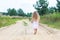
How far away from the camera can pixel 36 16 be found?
19.6 meters

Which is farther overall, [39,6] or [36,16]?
[39,6]

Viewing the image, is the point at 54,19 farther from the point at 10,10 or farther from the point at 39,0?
the point at 10,10

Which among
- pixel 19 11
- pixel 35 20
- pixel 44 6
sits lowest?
pixel 19 11

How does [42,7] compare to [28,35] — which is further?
[42,7]

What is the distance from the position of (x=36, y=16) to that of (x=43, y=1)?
87.9 metres

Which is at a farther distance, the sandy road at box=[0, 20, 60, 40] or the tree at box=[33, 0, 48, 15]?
the tree at box=[33, 0, 48, 15]

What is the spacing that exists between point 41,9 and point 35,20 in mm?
83750

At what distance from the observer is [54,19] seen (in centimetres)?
5131

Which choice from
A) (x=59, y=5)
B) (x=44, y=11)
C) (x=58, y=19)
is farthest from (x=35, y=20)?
(x=44, y=11)

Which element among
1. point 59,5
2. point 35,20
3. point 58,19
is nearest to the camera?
point 35,20

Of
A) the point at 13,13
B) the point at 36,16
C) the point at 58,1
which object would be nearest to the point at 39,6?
the point at 58,1

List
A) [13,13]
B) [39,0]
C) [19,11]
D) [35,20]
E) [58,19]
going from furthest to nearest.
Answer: [19,11], [13,13], [39,0], [58,19], [35,20]

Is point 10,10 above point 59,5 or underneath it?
underneath

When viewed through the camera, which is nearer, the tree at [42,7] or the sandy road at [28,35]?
the sandy road at [28,35]
